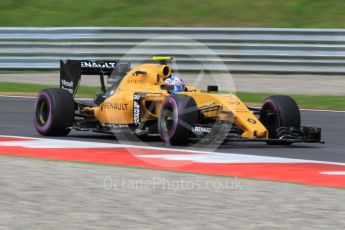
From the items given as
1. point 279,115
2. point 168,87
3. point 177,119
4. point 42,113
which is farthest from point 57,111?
point 279,115

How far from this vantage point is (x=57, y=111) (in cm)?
1166

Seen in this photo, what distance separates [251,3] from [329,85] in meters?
5.61

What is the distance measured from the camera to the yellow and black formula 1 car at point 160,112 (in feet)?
34.5

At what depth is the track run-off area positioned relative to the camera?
29.0 feet

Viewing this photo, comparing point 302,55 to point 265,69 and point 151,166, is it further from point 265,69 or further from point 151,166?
point 151,166

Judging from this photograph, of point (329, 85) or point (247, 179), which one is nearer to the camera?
point (247, 179)

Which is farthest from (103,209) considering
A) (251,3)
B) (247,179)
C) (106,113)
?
(251,3)

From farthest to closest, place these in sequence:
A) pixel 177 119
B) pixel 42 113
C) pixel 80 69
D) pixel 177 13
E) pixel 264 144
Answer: pixel 177 13, pixel 80 69, pixel 42 113, pixel 264 144, pixel 177 119

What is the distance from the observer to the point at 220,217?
6.61m

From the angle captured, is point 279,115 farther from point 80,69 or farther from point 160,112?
point 80,69

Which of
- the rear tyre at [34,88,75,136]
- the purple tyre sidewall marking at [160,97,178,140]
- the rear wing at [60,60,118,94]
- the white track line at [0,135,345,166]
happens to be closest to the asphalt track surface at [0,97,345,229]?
the white track line at [0,135,345,166]

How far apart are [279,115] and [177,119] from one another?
1.34 meters

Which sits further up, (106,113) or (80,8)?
(80,8)

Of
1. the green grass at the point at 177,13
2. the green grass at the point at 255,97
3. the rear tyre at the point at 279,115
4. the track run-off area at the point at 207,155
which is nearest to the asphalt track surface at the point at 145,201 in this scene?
the track run-off area at the point at 207,155
